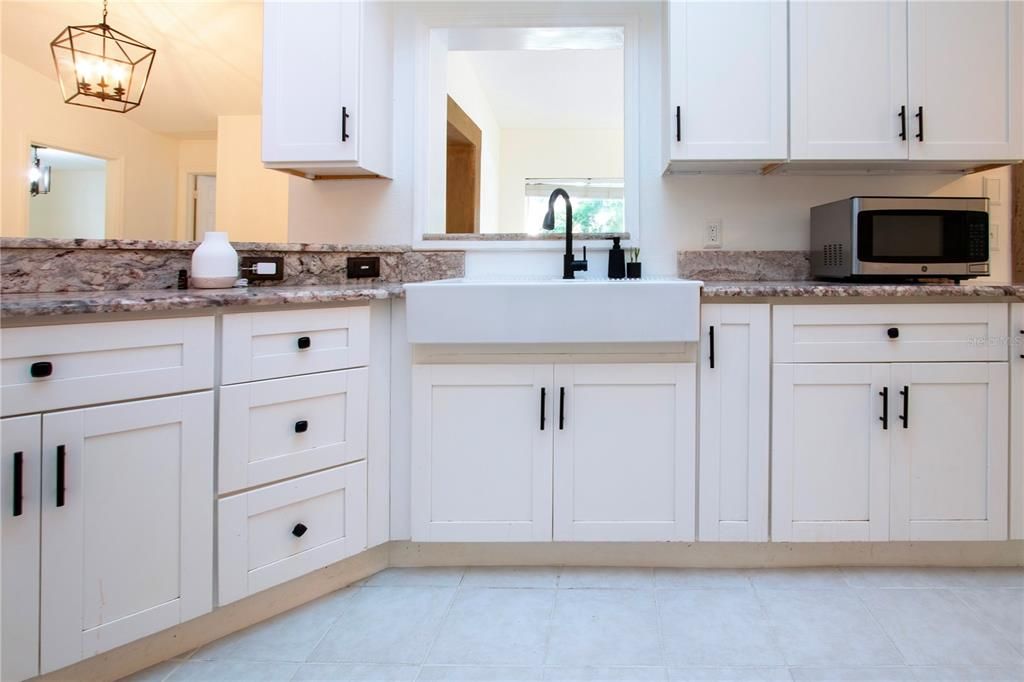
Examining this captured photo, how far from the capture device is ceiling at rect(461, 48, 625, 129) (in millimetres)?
3826

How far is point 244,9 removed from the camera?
319 cm

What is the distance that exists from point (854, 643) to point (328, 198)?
89.5 inches

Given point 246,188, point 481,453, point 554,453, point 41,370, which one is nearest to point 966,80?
point 554,453

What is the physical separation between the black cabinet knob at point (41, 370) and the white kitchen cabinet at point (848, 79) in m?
2.15

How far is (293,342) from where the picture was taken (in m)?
1.46

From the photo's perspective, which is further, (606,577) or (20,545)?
(606,577)

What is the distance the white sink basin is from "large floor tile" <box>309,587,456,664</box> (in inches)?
29.8

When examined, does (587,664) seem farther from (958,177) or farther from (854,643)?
(958,177)

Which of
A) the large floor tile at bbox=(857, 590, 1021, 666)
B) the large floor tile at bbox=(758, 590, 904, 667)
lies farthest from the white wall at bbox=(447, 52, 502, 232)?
the large floor tile at bbox=(857, 590, 1021, 666)

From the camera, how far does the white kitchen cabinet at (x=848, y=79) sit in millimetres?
1831

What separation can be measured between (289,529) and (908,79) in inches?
94.4

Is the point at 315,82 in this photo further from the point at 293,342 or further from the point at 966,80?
the point at 966,80

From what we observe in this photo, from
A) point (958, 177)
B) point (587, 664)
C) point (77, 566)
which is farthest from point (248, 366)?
point (958, 177)

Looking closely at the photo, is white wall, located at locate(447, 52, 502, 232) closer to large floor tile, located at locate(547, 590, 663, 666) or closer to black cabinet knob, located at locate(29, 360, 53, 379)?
black cabinet knob, located at locate(29, 360, 53, 379)
